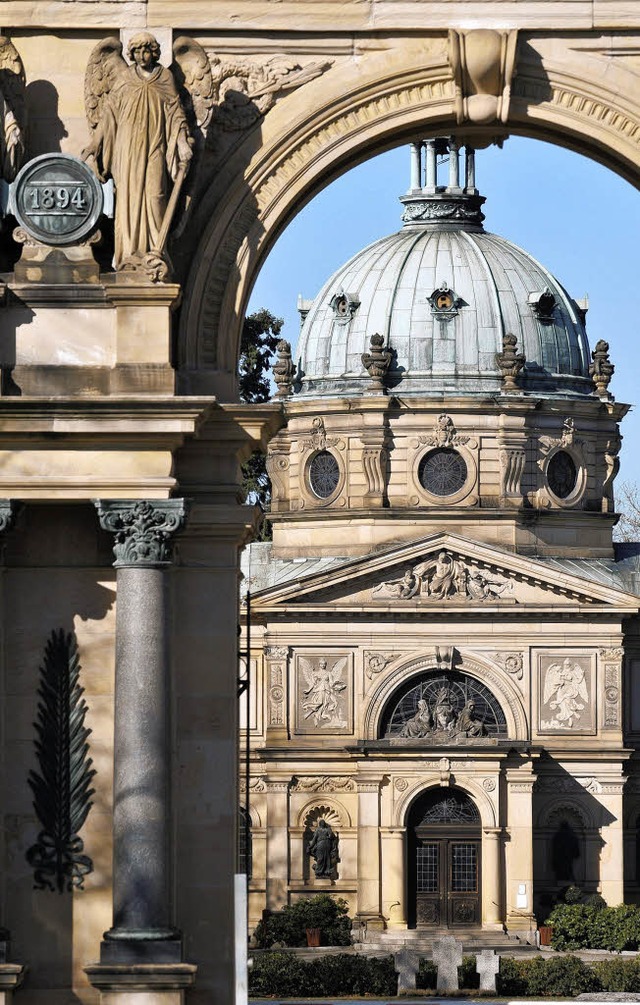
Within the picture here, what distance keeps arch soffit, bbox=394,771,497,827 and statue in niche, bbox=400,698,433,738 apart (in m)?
1.67

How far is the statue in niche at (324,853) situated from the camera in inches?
3967

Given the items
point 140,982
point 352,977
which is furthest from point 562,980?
point 140,982

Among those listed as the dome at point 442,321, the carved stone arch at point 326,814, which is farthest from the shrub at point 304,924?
the dome at point 442,321

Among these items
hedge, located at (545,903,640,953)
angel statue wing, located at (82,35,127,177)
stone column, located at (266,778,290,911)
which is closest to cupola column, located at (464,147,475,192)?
stone column, located at (266,778,290,911)

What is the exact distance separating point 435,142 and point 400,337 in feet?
25.1

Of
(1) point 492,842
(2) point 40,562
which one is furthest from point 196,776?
(1) point 492,842

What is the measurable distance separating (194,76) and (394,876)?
72.0 meters

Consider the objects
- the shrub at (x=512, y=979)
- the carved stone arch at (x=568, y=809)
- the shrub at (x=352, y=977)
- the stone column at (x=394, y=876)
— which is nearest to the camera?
the shrub at (x=352, y=977)

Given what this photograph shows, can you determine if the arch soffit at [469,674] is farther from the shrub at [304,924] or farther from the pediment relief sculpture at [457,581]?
the shrub at [304,924]

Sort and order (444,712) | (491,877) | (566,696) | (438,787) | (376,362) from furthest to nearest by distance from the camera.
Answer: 1. (376,362)
2. (566,696)
3. (444,712)
4. (438,787)
5. (491,877)

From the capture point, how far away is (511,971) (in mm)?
71188

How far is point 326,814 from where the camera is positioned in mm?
102062

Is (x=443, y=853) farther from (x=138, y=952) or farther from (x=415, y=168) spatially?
(x=138, y=952)

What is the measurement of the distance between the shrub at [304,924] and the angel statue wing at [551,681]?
Answer: 10.1m
